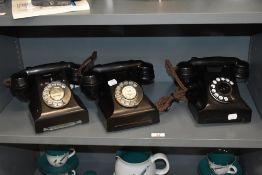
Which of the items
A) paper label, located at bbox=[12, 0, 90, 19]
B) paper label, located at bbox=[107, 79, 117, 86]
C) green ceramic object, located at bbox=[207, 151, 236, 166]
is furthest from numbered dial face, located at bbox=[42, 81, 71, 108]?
green ceramic object, located at bbox=[207, 151, 236, 166]

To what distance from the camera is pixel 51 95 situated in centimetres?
92

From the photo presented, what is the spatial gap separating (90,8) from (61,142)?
35 cm

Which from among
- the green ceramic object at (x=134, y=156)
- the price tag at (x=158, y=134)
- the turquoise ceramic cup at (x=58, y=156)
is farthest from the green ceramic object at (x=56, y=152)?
the price tag at (x=158, y=134)

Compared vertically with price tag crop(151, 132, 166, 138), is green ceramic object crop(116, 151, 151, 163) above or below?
below

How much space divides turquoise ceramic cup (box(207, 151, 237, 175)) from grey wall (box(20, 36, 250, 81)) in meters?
0.31

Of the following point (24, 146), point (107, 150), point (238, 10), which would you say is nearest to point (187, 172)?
point (107, 150)

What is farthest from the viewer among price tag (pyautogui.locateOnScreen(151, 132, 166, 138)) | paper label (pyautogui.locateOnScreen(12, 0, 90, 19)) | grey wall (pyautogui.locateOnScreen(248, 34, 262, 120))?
grey wall (pyautogui.locateOnScreen(248, 34, 262, 120))

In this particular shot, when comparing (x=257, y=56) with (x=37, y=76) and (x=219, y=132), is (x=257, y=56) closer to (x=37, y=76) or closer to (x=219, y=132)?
(x=219, y=132)

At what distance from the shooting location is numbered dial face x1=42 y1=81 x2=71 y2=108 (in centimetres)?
91

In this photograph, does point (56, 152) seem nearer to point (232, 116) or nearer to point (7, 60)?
point (7, 60)

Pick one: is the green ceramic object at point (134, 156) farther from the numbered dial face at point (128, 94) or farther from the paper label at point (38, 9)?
the paper label at point (38, 9)

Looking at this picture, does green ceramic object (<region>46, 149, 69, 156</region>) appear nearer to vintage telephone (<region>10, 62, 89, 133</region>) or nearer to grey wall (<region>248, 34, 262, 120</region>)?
vintage telephone (<region>10, 62, 89, 133</region>)

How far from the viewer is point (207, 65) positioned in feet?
3.28

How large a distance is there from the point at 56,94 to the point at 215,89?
438 mm
